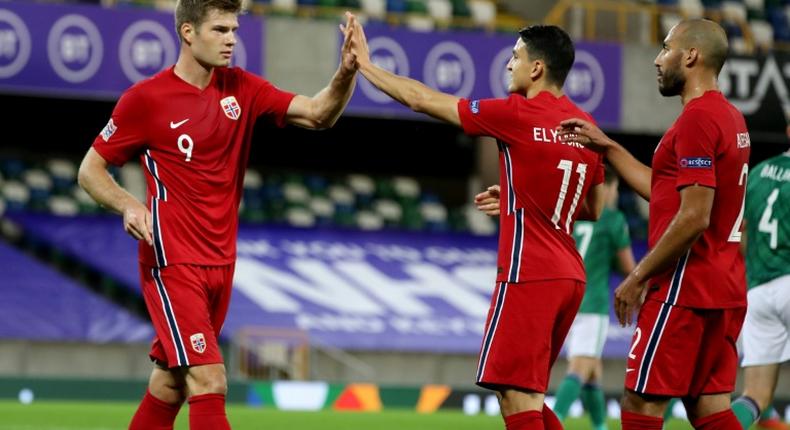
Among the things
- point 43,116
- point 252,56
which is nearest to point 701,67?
point 252,56

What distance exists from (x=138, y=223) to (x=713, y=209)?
7.57 ft

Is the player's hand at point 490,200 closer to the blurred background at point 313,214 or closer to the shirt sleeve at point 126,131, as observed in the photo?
the shirt sleeve at point 126,131

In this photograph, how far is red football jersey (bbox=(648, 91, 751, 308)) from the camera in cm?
590

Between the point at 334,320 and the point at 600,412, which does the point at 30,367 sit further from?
the point at 600,412

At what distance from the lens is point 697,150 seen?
580 cm

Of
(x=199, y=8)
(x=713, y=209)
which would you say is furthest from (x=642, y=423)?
(x=199, y=8)

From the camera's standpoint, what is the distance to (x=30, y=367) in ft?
52.4

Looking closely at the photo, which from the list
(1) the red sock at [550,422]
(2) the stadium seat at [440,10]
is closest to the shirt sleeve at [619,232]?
(1) the red sock at [550,422]

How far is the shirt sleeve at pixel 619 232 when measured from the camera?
1084cm

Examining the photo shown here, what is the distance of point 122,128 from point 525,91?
5.51 ft

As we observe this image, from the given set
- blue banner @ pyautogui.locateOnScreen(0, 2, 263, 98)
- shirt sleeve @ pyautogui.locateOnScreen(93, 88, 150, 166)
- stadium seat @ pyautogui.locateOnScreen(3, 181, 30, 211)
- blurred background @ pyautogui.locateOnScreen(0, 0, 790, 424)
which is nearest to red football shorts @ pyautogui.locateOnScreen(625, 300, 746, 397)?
shirt sleeve @ pyautogui.locateOnScreen(93, 88, 150, 166)

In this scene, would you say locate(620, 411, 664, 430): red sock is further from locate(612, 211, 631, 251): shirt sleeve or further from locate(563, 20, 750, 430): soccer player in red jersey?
locate(612, 211, 631, 251): shirt sleeve

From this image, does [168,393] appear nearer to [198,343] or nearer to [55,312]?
[198,343]

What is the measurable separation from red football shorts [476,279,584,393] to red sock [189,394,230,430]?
1.05m
